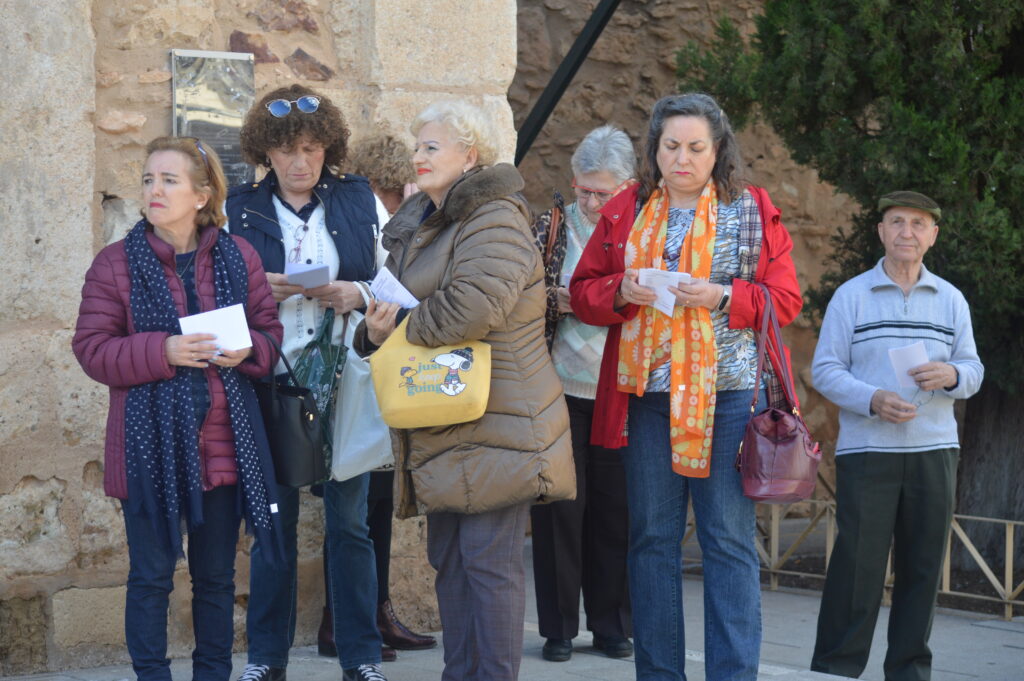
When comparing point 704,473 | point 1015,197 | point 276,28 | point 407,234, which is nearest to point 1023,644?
point 1015,197

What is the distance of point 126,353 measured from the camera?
11.6ft

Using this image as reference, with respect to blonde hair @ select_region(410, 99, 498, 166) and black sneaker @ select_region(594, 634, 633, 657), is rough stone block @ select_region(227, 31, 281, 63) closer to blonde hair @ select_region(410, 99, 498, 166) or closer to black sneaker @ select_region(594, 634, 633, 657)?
blonde hair @ select_region(410, 99, 498, 166)

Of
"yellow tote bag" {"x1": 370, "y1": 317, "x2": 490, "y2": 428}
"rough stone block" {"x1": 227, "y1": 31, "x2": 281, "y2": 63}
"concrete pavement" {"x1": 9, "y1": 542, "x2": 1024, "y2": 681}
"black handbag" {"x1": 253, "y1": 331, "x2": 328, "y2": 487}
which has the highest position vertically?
"rough stone block" {"x1": 227, "y1": 31, "x2": 281, "y2": 63}

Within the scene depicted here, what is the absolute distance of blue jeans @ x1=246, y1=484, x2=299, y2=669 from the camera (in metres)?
4.08

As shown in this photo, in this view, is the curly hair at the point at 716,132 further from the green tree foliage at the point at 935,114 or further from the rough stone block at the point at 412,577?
the green tree foliage at the point at 935,114

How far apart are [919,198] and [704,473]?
1687 mm

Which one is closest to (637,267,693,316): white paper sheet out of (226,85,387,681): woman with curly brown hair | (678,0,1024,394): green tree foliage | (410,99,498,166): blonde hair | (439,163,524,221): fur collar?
(439,163,524,221): fur collar

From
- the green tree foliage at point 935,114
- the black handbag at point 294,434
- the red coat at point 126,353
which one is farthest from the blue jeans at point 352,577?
the green tree foliage at point 935,114

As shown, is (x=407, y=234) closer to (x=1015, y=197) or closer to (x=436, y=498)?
(x=436, y=498)

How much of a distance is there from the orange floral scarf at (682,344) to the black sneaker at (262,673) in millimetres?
1374

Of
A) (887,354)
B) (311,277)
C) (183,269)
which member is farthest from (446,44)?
(887,354)

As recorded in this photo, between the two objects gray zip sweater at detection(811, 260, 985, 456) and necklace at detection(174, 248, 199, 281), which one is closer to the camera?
necklace at detection(174, 248, 199, 281)

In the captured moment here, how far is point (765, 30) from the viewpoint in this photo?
679 centimetres

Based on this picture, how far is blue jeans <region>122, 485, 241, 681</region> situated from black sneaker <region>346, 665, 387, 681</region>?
0.46m
